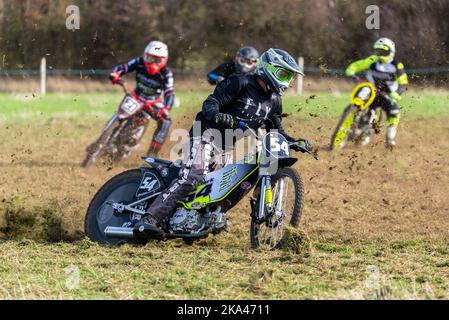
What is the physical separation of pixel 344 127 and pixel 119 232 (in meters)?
8.36

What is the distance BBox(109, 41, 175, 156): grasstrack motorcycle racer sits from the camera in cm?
1548

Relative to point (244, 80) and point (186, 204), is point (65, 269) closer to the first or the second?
point (186, 204)

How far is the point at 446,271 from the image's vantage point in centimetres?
809

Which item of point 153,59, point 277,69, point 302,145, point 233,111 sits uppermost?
point 153,59

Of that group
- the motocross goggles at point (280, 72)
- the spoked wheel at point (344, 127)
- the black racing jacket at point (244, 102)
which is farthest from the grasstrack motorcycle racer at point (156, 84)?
the motocross goggles at point (280, 72)

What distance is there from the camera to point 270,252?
348 inches

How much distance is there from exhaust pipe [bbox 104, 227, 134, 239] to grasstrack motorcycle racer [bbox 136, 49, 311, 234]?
144 mm

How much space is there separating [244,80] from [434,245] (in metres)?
2.65

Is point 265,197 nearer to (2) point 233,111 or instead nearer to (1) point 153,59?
(2) point 233,111

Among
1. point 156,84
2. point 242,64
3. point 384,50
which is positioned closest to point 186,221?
point 242,64

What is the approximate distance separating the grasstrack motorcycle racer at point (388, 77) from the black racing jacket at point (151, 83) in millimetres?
3830

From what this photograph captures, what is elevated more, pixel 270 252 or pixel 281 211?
pixel 281 211

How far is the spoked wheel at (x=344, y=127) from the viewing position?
55.4 ft

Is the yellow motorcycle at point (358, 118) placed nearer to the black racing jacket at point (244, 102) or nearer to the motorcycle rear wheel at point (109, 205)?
the black racing jacket at point (244, 102)
